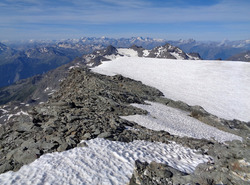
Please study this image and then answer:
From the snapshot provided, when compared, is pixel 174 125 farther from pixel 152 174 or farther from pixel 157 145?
pixel 152 174

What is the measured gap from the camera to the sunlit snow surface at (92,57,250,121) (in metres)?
Result: 35.0

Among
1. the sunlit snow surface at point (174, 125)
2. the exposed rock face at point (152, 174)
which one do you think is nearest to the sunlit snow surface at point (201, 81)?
the sunlit snow surface at point (174, 125)

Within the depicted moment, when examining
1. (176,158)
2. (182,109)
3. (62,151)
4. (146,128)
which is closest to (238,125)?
(182,109)

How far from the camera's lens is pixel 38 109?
61.3ft

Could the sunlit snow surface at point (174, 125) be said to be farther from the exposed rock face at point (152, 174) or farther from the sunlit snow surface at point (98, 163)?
the exposed rock face at point (152, 174)

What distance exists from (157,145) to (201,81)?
3819 centimetres

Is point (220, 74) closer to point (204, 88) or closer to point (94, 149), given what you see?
point (204, 88)

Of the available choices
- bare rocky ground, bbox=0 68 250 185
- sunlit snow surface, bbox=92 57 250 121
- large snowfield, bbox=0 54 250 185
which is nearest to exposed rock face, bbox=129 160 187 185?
bare rocky ground, bbox=0 68 250 185

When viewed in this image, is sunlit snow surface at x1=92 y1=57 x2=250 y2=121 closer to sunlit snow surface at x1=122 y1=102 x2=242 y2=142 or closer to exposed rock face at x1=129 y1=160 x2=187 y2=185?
sunlit snow surface at x1=122 y1=102 x2=242 y2=142

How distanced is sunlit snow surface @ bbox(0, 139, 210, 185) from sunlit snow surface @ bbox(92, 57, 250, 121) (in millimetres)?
22065

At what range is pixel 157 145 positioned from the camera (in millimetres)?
13391

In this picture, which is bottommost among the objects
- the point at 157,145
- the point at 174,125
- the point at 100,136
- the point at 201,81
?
the point at 201,81

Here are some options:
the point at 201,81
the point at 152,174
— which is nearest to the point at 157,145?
the point at 152,174

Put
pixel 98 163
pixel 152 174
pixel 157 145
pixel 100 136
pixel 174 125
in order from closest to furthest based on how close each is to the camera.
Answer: pixel 152 174
pixel 98 163
pixel 100 136
pixel 157 145
pixel 174 125
